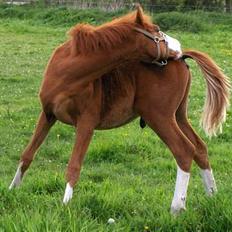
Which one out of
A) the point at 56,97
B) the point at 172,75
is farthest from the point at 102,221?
the point at 172,75

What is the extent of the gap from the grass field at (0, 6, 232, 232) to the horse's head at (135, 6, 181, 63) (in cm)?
130

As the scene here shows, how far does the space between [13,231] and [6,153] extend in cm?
375

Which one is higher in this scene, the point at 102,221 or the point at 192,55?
the point at 192,55

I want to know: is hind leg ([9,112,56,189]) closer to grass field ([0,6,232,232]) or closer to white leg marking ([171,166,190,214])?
grass field ([0,6,232,232])

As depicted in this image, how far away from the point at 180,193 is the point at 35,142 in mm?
1484

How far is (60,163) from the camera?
291 inches

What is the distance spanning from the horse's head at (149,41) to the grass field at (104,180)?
1303mm

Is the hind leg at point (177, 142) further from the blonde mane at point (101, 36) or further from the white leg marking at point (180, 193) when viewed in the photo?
the blonde mane at point (101, 36)

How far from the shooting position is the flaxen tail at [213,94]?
5.82 metres

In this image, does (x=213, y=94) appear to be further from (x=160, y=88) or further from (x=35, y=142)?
(x=35, y=142)

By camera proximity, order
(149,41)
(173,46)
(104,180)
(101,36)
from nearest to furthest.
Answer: (101,36)
(149,41)
(173,46)
(104,180)

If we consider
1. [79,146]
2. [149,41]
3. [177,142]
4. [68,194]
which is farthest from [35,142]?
[149,41]

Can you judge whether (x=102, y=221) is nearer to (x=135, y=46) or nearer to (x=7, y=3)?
(x=135, y=46)

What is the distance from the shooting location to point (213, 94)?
19.2 feet
